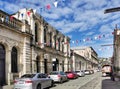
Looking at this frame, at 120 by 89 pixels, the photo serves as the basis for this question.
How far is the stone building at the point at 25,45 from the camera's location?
20.9 m

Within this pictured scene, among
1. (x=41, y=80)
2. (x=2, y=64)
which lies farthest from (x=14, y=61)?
(x=41, y=80)

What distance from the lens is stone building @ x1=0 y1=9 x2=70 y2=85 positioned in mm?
20859

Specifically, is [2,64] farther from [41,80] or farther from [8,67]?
[41,80]

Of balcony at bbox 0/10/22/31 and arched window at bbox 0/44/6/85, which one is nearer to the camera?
balcony at bbox 0/10/22/31

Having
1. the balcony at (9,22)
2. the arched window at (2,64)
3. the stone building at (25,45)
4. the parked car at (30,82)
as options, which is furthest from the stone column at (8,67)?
the parked car at (30,82)

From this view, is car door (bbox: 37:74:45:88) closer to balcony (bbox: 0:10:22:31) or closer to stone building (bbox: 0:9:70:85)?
stone building (bbox: 0:9:70:85)

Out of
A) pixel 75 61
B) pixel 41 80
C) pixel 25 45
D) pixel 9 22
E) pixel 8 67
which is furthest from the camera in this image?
pixel 75 61

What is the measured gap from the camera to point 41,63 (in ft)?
96.5

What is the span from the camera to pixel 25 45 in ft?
78.7

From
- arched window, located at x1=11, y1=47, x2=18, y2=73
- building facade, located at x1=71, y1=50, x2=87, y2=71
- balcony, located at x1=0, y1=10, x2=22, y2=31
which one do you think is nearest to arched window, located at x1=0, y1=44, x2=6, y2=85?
arched window, located at x1=11, y1=47, x2=18, y2=73

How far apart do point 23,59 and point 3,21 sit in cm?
528

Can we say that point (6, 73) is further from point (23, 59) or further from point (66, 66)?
point (66, 66)

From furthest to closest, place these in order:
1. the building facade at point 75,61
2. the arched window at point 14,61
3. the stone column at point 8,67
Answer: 1. the building facade at point 75,61
2. the arched window at point 14,61
3. the stone column at point 8,67

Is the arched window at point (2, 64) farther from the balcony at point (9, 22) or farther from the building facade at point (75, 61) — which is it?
the building facade at point (75, 61)
